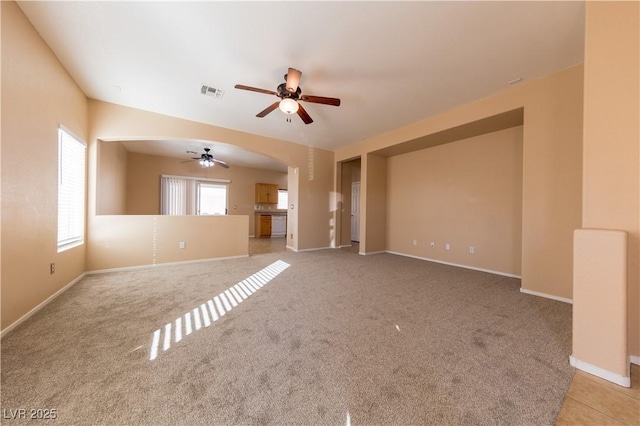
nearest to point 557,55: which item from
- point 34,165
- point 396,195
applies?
point 396,195

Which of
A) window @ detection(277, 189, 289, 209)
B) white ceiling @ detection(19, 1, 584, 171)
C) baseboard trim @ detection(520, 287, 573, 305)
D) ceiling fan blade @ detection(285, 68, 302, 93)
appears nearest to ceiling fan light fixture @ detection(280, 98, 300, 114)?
ceiling fan blade @ detection(285, 68, 302, 93)

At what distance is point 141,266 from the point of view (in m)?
3.98

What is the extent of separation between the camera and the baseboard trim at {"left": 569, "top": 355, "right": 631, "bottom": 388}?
1.38 m

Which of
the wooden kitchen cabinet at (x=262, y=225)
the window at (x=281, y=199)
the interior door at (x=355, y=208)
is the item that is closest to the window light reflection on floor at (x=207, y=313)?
the interior door at (x=355, y=208)

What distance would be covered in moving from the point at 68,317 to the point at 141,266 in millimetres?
1961

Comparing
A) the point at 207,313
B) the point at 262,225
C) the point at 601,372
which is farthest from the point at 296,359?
the point at 262,225

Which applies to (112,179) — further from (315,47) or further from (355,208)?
(355,208)

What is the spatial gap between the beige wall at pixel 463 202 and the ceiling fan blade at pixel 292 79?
11.8 ft

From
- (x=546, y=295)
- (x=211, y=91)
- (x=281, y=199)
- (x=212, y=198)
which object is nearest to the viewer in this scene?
(x=546, y=295)

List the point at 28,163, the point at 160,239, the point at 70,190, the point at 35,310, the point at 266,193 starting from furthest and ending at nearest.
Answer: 1. the point at 266,193
2. the point at 160,239
3. the point at 70,190
4. the point at 35,310
5. the point at 28,163

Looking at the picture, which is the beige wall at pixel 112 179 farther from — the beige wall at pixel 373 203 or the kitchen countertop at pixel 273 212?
the beige wall at pixel 373 203

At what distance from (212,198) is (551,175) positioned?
8.43m

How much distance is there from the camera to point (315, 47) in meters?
2.33

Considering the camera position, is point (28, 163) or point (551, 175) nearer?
point (28, 163)
